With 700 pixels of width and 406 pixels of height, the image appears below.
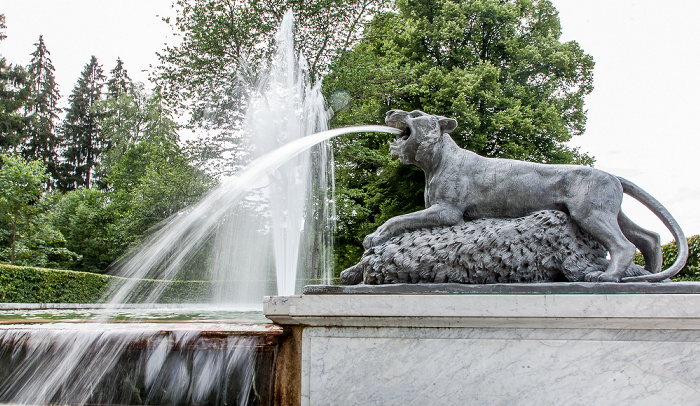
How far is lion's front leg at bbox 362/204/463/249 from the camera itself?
3.12m

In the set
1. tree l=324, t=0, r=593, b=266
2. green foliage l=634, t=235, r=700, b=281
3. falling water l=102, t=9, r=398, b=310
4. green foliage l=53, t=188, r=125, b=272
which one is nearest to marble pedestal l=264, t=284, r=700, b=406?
green foliage l=634, t=235, r=700, b=281

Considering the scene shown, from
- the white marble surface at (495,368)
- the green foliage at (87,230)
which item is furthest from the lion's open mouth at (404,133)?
the green foliage at (87,230)

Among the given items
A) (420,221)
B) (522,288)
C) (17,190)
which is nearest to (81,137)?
(17,190)

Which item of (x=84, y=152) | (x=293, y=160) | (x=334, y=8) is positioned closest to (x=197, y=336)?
(x=293, y=160)

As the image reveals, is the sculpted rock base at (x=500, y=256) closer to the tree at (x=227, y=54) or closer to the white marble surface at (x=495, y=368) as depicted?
the white marble surface at (x=495, y=368)

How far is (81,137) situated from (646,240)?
44.5 metres

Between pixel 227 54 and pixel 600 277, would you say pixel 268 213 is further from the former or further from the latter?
pixel 600 277

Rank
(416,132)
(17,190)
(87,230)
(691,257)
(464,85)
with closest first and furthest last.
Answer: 1. (416,132)
2. (691,257)
3. (464,85)
4. (17,190)
5. (87,230)

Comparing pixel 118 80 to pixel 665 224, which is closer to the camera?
pixel 665 224

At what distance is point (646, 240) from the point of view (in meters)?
3.10

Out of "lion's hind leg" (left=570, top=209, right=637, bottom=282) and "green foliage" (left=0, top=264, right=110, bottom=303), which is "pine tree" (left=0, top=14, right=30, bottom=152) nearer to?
"green foliage" (left=0, top=264, right=110, bottom=303)

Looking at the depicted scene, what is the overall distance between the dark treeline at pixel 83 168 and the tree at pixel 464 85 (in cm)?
645

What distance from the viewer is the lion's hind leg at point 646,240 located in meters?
3.09

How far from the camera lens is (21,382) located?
310 centimetres
